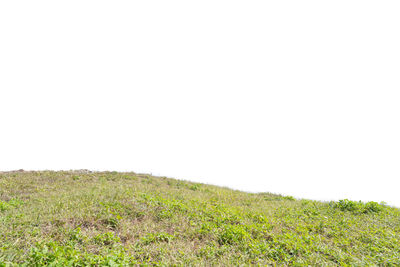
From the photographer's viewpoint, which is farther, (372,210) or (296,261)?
(372,210)

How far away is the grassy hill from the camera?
15.8 feet

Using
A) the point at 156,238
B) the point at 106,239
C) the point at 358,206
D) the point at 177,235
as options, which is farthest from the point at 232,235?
the point at 358,206

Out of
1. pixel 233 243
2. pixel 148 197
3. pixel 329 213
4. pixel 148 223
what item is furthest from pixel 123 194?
pixel 329 213

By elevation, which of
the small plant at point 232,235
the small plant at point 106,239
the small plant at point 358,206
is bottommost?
the small plant at point 106,239

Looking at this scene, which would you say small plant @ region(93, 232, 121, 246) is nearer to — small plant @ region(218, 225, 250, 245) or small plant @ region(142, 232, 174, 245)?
small plant @ region(142, 232, 174, 245)

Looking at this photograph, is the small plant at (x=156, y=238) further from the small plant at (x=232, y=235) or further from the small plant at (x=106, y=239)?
the small plant at (x=232, y=235)

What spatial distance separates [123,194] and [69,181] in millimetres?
7053

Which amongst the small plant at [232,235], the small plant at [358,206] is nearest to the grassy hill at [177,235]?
the small plant at [232,235]

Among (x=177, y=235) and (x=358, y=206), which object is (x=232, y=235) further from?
(x=358, y=206)

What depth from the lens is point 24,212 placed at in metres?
7.23

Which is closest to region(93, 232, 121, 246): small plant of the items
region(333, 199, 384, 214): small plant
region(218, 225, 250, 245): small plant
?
region(218, 225, 250, 245): small plant

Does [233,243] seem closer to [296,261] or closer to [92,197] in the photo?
[296,261]

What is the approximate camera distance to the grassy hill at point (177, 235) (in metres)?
4.81

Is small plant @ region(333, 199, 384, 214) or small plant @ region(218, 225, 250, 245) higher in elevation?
small plant @ region(333, 199, 384, 214)
